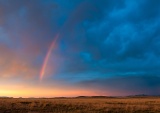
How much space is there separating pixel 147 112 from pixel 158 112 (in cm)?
162

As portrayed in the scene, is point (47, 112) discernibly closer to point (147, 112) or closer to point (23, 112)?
point (23, 112)

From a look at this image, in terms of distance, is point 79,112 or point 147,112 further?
point 147,112

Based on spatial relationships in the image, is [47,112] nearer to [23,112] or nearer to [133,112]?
[23,112]

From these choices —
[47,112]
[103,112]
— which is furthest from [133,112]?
[47,112]

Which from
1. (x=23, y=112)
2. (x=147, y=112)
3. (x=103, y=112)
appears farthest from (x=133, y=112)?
(x=23, y=112)

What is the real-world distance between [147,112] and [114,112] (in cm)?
500

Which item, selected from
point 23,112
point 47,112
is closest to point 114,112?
point 47,112

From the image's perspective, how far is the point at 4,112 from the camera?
112 feet

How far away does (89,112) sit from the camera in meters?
33.8

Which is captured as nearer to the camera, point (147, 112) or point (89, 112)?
point (89, 112)

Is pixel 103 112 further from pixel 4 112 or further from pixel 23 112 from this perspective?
pixel 4 112

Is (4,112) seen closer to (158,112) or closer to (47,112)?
(47,112)

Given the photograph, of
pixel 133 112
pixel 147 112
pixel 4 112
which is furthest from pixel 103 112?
pixel 4 112

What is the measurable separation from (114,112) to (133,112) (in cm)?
279
